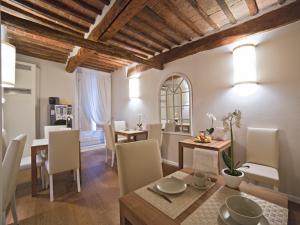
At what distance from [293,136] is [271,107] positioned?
1.45 feet

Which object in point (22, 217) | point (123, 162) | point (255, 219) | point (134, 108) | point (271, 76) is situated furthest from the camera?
point (134, 108)

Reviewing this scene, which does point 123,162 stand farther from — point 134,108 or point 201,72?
point 134,108

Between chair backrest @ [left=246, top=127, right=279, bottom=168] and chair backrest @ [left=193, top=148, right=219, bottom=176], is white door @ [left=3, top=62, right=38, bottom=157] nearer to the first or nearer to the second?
chair backrest @ [left=193, top=148, right=219, bottom=176]

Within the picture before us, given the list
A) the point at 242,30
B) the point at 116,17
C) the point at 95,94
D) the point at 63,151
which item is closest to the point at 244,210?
the point at 63,151

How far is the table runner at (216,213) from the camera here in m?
0.66

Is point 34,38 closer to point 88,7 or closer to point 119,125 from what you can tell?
point 88,7

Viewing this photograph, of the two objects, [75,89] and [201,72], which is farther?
[75,89]

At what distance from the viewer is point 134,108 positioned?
4.23 m

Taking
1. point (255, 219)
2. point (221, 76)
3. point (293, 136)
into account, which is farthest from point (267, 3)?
point (255, 219)

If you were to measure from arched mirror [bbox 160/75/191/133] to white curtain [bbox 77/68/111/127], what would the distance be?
7.72ft

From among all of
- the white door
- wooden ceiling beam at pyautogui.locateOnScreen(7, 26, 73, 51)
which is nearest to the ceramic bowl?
wooden ceiling beam at pyautogui.locateOnScreen(7, 26, 73, 51)

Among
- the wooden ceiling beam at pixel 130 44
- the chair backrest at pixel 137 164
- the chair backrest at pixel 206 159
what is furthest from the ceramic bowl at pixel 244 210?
the wooden ceiling beam at pixel 130 44

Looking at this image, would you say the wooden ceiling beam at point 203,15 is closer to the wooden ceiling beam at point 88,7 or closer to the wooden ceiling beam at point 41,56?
the wooden ceiling beam at point 88,7

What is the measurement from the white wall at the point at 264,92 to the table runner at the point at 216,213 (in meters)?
1.67
